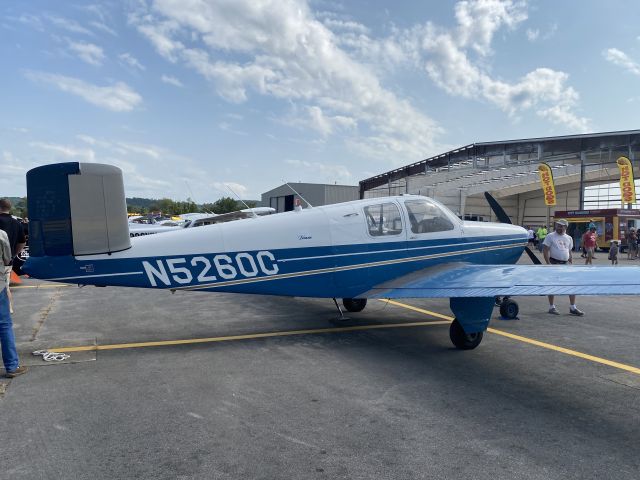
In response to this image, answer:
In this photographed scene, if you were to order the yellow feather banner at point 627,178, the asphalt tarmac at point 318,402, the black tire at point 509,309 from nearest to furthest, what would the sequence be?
the asphalt tarmac at point 318,402 → the black tire at point 509,309 → the yellow feather banner at point 627,178

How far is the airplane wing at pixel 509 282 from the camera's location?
197 inches

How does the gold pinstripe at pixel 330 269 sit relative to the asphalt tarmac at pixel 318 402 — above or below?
above

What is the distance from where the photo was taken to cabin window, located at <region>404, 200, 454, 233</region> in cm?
690

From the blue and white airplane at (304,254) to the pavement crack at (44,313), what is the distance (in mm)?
1989

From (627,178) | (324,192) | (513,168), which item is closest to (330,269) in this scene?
(627,178)

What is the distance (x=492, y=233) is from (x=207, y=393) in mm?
5504

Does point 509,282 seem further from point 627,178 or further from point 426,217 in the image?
point 627,178

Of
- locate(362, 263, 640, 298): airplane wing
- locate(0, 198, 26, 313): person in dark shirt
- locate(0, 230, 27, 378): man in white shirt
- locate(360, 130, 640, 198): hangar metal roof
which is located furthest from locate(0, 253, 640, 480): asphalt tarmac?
locate(360, 130, 640, 198): hangar metal roof

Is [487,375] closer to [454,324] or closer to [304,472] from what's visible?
[454,324]

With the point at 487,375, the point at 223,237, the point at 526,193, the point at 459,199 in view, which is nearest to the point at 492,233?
the point at 487,375

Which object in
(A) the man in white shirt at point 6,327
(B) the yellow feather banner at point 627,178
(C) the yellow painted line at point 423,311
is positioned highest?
(B) the yellow feather banner at point 627,178

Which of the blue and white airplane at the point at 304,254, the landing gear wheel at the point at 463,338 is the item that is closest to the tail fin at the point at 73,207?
the blue and white airplane at the point at 304,254

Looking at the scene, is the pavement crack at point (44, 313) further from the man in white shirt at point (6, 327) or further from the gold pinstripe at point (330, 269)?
the gold pinstripe at point (330, 269)

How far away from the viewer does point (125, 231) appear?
5.51 m
